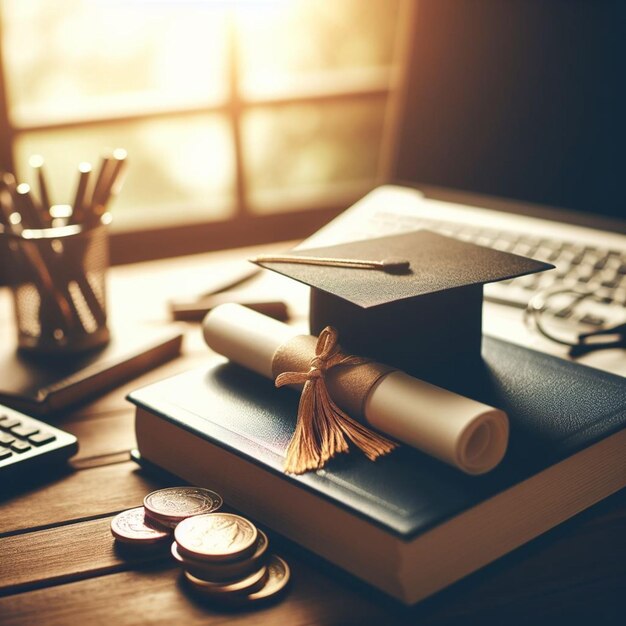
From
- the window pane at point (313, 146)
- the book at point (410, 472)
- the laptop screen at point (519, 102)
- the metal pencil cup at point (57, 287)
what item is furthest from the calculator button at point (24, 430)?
the window pane at point (313, 146)

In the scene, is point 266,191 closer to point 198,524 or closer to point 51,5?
point 51,5

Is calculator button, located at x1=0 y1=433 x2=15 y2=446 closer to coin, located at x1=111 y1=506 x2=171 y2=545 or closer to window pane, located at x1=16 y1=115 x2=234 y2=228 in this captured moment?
coin, located at x1=111 y1=506 x2=171 y2=545

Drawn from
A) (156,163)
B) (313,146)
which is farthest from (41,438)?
(313,146)

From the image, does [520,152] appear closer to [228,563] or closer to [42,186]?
[42,186]

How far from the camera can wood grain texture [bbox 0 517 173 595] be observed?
59 centimetres

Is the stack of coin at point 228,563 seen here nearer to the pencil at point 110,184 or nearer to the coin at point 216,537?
the coin at point 216,537

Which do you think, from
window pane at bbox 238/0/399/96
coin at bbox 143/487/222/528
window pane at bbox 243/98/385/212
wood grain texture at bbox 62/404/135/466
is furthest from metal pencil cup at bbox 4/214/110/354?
window pane at bbox 238/0/399/96

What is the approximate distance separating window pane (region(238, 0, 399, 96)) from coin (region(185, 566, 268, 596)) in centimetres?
286

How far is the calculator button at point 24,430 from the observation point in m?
0.74

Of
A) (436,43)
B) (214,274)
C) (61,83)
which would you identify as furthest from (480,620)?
(61,83)

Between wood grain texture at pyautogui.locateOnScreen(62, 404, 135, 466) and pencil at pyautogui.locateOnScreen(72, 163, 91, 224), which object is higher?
pencil at pyautogui.locateOnScreen(72, 163, 91, 224)

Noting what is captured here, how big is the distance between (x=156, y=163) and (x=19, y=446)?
8.07 feet

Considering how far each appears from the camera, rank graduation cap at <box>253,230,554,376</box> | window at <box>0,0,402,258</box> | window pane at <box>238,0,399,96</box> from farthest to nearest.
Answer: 1. window pane at <box>238,0,399,96</box>
2. window at <box>0,0,402,258</box>
3. graduation cap at <box>253,230,554,376</box>

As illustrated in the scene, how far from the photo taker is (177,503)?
0.63m
